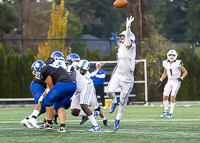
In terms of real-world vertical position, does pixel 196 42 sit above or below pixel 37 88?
above

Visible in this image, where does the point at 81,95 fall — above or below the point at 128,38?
below

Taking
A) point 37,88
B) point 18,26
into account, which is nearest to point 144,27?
point 18,26

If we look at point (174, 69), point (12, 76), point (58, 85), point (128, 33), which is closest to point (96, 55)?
point (12, 76)

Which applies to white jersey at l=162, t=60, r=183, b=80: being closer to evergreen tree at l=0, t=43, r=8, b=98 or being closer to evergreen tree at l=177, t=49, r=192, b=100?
evergreen tree at l=177, t=49, r=192, b=100

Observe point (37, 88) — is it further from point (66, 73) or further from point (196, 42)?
point (196, 42)

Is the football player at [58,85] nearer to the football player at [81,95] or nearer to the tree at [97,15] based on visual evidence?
the football player at [81,95]

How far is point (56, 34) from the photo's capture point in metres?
24.9

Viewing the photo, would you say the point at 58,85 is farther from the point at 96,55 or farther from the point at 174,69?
the point at 96,55

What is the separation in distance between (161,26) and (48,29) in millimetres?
6367

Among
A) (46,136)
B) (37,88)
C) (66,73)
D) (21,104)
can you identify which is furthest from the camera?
(21,104)

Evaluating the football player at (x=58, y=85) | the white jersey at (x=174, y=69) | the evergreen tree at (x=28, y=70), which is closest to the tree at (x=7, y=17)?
the evergreen tree at (x=28, y=70)

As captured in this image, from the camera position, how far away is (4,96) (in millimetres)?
23797

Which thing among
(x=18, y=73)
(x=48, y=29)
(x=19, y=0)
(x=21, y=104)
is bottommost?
(x=21, y=104)

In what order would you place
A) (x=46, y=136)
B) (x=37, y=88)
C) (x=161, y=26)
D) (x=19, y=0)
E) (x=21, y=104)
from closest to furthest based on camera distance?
(x=46, y=136), (x=37, y=88), (x=21, y=104), (x=19, y=0), (x=161, y=26)
